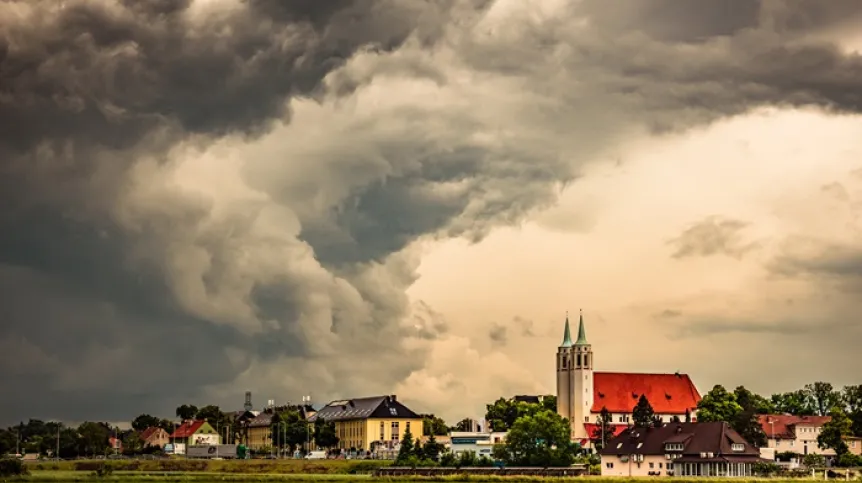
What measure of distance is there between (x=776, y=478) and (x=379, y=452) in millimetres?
71222

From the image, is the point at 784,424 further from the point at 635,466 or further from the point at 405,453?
the point at 405,453

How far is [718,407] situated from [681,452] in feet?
165

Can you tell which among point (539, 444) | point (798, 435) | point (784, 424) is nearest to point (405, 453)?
point (539, 444)

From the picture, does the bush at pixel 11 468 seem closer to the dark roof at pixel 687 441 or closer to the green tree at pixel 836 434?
the dark roof at pixel 687 441

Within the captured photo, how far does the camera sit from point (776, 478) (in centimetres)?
11675

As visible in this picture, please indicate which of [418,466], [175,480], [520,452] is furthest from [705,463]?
[175,480]

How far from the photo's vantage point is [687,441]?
435ft

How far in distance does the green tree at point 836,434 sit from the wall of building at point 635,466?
3024cm

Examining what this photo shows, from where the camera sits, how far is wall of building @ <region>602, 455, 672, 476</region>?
13388cm

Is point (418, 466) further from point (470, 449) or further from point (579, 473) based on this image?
point (470, 449)

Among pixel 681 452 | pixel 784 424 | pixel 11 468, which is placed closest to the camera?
pixel 11 468

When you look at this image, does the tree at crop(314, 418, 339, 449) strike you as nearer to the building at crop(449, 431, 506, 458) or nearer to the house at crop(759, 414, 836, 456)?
the building at crop(449, 431, 506, 458)

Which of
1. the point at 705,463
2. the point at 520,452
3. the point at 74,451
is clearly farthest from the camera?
the point at 74,451

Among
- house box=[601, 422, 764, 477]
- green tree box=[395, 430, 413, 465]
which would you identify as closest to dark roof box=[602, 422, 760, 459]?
house box=[601, 422, 764, 477]
